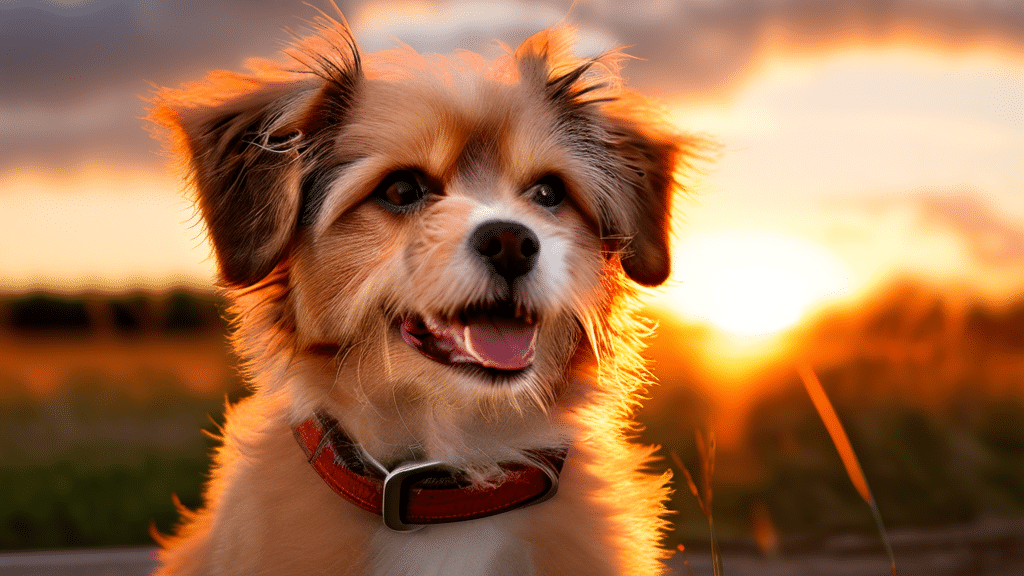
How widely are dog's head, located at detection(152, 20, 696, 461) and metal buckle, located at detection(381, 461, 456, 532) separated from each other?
246mm

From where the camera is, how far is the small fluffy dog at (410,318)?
2324mm

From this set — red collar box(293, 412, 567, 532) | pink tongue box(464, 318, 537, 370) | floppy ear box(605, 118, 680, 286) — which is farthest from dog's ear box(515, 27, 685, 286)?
red collar box(293, 412, 567, 532)

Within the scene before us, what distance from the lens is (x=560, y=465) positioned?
2.61 meters

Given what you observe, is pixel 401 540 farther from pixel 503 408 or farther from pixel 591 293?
pixel 591 293

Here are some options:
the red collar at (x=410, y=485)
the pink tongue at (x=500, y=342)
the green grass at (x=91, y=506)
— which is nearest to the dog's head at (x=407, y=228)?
the pink tongue at (x=500, y=342)

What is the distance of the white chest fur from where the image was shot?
232cm

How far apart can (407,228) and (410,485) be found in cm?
85

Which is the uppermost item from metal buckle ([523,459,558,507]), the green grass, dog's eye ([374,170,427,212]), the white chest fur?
dog's eye ([374,170,427,212])

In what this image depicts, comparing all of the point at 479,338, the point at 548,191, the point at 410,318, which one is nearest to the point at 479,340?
the point at 479,338

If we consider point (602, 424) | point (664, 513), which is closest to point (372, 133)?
point (602, 424)

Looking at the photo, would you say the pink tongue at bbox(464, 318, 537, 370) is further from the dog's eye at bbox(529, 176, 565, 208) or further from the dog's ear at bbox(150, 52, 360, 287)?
the dog's ear at bbox(150, 52, 360, 287)

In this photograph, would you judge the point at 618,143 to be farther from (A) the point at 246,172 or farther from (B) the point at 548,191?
Result: (A) the point at 246,172

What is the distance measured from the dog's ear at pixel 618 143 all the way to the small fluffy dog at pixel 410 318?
26mm

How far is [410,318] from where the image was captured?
2395 mm
